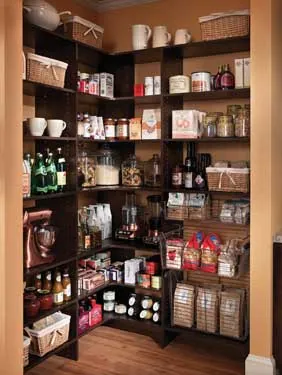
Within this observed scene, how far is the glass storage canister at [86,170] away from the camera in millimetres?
3364

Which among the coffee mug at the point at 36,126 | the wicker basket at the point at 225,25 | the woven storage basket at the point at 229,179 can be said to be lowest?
the woven storage basket at the point at 229,179

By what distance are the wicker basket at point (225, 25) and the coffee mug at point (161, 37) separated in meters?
0.33

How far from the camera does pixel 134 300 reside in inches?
147

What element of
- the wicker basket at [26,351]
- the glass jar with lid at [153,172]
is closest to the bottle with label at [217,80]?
the glass jar with lid at [153,172]

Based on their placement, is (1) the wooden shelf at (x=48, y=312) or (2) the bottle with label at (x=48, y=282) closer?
(1) the wooden shelf at (x=48, y=312)

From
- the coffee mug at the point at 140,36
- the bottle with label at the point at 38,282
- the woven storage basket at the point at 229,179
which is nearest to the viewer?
the woven storage basket at the point at 229,179

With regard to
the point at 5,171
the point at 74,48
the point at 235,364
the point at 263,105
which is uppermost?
the point at 74,48

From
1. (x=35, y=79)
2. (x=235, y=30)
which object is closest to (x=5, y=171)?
(x=35, y=79)

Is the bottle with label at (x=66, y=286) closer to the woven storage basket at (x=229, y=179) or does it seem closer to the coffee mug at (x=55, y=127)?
the coffee mug at (x=55, y=127)

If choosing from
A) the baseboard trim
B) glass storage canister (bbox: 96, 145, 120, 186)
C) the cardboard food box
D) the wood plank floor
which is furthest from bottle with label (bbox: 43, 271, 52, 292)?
the baseboard trim

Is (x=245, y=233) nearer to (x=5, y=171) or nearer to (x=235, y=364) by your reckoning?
(x=235, y=364)

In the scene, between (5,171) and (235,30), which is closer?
(5,171)

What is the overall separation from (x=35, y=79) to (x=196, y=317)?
1.97 metres

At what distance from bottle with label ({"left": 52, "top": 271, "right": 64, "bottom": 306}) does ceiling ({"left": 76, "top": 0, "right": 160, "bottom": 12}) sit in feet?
7.16
